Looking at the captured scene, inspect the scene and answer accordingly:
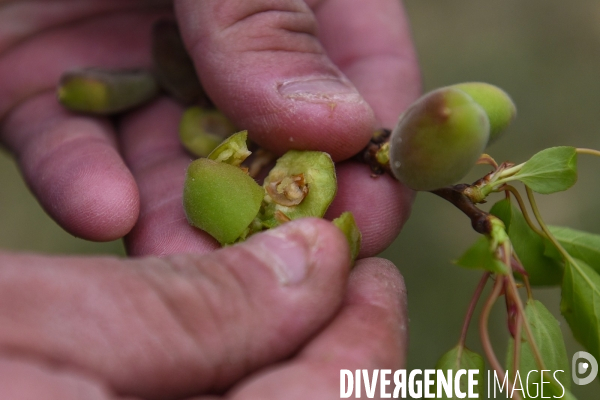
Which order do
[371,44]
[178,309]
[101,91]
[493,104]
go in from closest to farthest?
[178,309] → [493,104] → [101,91] → [371,44]

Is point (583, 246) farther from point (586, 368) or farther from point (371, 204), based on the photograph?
point (371, 204)

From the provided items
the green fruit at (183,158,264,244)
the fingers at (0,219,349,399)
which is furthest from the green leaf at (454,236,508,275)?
the green fruit at (183,158,264,244)

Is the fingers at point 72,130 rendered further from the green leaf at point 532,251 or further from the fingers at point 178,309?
the green leaf at point 532,251

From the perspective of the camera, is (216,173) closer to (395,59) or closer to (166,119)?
(166,119)

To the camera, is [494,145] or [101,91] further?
[494,145]

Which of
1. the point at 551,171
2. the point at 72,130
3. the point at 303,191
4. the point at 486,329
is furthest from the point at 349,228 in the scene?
the point at 72,130

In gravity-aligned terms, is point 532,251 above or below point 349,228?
below

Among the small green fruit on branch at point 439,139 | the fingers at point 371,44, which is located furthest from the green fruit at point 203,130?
the small green fruit on branch at point 439,139
